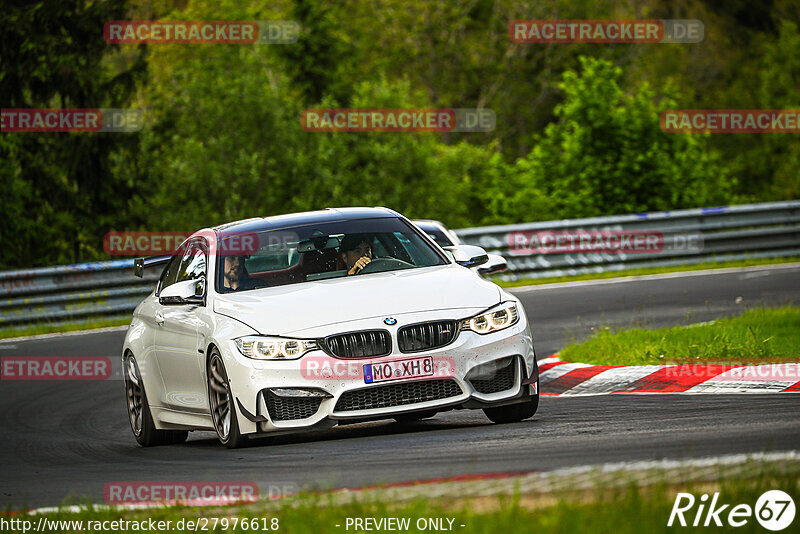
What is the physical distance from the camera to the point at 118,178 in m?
33.7

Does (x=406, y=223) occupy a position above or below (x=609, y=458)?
above

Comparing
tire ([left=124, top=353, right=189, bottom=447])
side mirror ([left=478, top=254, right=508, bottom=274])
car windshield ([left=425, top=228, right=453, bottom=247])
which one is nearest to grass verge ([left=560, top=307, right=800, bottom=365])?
car windshield ([left=425, top=228, right=453, bottom=247])

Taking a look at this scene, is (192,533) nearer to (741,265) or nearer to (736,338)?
(736,338)

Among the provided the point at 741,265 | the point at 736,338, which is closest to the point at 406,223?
the point at 736,338

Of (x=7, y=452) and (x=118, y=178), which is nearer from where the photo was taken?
(x=7, y=452)

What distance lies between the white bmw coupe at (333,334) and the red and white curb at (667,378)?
1.57m

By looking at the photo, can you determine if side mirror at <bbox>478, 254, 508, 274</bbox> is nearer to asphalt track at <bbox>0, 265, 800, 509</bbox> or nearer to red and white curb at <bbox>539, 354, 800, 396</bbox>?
asphalt track at <bbox>0, 265, 800, 509</bbox>

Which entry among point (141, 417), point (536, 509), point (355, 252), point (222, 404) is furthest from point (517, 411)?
point (536, 509)

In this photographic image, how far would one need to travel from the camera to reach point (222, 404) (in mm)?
8938

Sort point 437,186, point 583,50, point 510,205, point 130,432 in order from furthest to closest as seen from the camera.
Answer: point 583,50
point 437,186
point 510,205
point 130,432

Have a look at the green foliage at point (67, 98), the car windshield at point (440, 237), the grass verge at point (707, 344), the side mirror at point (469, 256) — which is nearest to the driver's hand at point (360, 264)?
the side mirror at point (469, 256)

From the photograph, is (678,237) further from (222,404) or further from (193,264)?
(222,404)

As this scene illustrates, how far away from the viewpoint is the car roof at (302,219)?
10.1 metres

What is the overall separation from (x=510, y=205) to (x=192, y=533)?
27.3 meters
